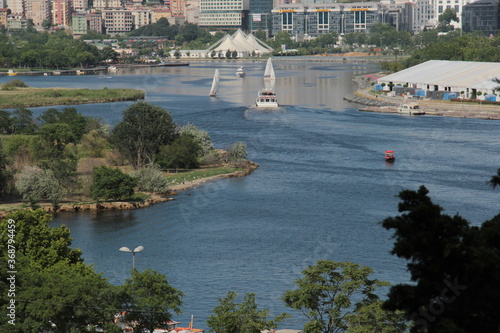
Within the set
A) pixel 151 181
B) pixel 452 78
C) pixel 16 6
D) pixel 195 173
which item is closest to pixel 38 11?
pixel 16 6

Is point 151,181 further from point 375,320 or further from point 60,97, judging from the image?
point 60,97

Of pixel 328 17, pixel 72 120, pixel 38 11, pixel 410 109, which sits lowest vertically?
pixel 410 109

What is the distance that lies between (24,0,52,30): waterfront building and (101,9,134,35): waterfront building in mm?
13697

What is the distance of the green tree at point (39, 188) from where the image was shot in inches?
730

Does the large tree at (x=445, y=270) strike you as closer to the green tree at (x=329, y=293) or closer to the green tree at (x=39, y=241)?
the green tree at (x=329, y=293)

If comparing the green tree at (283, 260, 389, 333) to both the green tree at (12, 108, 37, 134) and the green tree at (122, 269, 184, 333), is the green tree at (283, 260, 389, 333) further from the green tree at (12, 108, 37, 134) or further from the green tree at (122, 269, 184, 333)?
the green tree at (12, 108, 37, 134)

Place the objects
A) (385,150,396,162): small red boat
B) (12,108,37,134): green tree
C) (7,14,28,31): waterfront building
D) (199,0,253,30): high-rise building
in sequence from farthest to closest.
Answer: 1. (199,0,253,30): high-rise building
2. (7,14,28,31): waterfront building
3. (12,108,37,134): green tree
4. (385,150,396,162): small red boat

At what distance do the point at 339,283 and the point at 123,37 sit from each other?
343 feet

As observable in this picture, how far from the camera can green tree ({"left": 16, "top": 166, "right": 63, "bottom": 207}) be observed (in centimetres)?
1853

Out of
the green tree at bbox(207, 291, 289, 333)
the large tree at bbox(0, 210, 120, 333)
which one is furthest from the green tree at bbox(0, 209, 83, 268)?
the green tree at bbox(207, 291, 289, 333)

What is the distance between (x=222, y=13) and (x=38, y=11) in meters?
27.5

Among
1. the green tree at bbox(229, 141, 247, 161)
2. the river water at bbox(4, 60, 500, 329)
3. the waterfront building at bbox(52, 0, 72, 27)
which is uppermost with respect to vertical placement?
the waterfront building at bbox(52, 0, 72, 27)

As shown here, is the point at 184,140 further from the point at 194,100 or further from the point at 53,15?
the point at 53,15

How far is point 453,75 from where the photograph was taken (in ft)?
133
